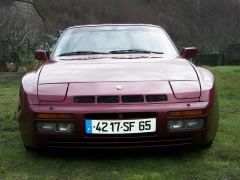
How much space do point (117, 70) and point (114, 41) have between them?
118cm

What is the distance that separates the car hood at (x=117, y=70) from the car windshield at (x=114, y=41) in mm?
450

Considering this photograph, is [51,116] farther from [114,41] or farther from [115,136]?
[114,41]

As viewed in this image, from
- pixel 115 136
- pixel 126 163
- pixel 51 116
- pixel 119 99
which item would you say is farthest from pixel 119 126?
pixel 51 116

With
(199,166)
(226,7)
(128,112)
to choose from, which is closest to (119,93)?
(128,112)

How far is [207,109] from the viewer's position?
457 cm

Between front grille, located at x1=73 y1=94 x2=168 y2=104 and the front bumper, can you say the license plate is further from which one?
front grille, located at x1=73 y1=94 x2=168 y2=104

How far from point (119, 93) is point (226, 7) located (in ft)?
277

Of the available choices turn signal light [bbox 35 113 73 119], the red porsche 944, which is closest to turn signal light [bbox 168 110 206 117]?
the red porsche 944

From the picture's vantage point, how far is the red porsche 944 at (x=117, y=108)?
4.43 meters

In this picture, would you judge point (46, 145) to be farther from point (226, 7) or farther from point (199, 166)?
point (226, 7)

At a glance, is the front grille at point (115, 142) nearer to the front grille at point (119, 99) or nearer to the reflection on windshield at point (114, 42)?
the front grille at point (119, 99)

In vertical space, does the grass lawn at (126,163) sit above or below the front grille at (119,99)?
below

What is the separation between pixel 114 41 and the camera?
20.1ft

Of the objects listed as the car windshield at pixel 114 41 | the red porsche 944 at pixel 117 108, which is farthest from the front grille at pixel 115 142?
the car windshield at pixel 114 41
